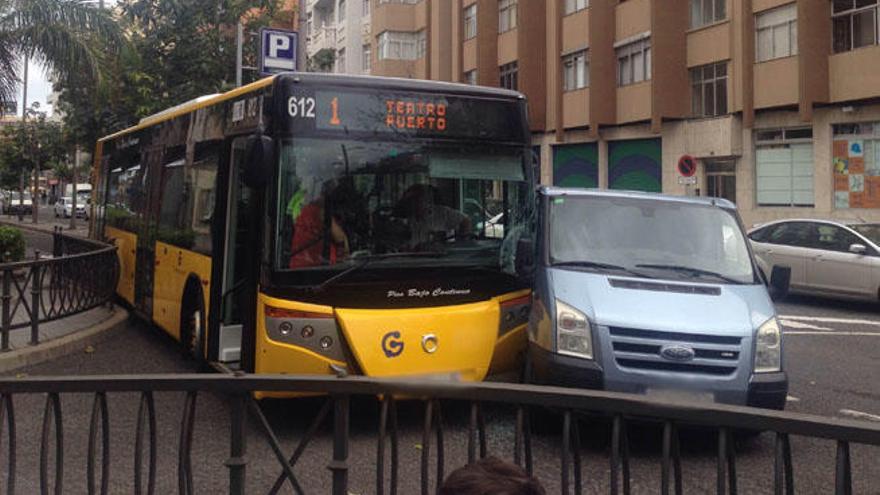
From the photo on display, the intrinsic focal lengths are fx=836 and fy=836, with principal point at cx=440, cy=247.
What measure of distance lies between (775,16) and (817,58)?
227 centimetres

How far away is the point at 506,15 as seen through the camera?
39281 millimetres

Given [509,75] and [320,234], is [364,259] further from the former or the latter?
[509,75]

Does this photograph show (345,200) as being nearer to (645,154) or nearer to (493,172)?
(493,172)

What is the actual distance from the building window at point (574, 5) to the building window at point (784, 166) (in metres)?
9.84

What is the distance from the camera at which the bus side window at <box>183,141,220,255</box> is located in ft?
25.4

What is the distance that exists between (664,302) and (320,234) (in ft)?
8.43

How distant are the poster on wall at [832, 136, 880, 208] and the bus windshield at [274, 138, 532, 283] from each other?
20.6 m

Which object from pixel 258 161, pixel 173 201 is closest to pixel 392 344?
pixel 258 161

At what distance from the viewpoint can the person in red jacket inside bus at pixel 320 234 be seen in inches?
245

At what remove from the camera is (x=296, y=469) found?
3.70 metres

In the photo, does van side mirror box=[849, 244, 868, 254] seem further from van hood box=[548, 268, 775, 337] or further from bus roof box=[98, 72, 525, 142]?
bus roof box=[98, 72, 525, 142]

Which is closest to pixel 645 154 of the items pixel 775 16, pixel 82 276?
pixel 775 16

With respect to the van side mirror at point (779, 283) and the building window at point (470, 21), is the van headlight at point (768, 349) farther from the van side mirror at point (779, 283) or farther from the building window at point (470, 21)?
the building window at point (470, 21)

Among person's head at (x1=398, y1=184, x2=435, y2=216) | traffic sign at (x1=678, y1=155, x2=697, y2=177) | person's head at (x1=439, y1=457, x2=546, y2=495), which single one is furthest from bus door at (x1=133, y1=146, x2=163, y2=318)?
traffic sign at (x1=678, y1=155, x2=697, y2=177)
